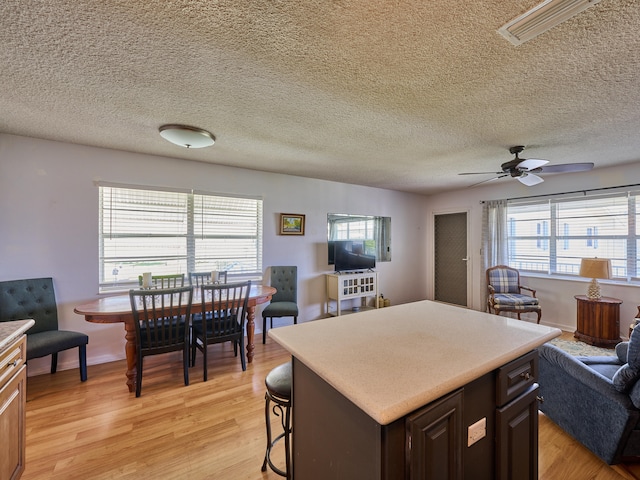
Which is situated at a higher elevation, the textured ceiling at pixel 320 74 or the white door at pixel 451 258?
the textured ceiling at pixel 320 74

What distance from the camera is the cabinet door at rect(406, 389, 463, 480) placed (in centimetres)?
84

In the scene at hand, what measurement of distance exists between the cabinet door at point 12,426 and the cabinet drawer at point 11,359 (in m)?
0.03

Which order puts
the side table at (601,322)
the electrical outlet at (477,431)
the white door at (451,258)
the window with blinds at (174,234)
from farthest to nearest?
the white door at (451,258)
the side table at (601,322)
the window with blinds at (174,234)
the electrical outlet at (477,431)

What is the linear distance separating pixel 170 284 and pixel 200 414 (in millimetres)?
1651

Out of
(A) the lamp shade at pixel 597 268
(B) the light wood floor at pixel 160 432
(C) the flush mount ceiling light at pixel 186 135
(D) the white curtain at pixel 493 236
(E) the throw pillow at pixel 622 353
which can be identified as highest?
→ (C) the flush mount ceiling light at pixel 186 135

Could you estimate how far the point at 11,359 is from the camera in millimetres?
1411

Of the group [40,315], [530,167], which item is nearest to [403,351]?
[530,167]

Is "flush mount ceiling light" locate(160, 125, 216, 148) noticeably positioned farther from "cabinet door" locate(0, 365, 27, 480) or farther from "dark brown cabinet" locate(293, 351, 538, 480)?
"dark brown cabinet" locate(293, 351, 538, 480)

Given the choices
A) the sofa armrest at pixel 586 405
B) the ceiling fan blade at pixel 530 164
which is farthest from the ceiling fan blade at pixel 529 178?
the sofa armrest at pixel 586 405

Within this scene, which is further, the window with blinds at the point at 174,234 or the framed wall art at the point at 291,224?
the framed wall art at the point at 291,224

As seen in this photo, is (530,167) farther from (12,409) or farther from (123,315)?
(12,409)

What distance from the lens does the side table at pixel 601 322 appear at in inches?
135

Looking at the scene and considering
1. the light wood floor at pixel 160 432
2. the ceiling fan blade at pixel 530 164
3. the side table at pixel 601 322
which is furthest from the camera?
the side table at pixel 601 322

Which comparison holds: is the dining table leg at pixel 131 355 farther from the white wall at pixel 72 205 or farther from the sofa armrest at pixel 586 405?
the sofa armrest at pixel 586 405
